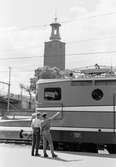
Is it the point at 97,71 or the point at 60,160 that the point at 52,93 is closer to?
the point at 97,71

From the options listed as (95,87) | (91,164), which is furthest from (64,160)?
(95,87)

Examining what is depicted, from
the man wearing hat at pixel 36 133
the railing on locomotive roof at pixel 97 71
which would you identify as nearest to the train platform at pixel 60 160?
the man wearing hat at pixel 36 133

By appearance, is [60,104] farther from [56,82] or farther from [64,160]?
[64,160]

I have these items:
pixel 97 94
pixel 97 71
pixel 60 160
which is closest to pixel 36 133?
pixel 60 160

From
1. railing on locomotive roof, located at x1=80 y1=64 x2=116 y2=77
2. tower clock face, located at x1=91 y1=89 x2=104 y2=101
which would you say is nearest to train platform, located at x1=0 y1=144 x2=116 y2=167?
tower clock face, located at x1=91 y1=89 x2=104 y2=101

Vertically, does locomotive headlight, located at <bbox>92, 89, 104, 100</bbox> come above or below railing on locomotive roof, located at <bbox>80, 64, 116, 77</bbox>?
below

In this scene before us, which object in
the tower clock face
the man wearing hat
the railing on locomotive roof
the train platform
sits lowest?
the train platform

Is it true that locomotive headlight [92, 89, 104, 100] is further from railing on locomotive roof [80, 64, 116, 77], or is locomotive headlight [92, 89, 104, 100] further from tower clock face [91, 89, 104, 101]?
railing on locomotive roof [80, 64, 116, 77]

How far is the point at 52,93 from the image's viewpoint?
16.0 metres

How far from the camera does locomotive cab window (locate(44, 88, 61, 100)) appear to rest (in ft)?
52.1

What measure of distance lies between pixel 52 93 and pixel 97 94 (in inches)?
75.2

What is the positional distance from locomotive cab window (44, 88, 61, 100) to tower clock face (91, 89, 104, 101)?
1.44m

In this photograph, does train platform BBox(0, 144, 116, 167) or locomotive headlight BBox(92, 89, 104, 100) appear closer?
train platform BBox(0, 144, 116, 167)

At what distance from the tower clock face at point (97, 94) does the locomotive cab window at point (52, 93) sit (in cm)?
144
